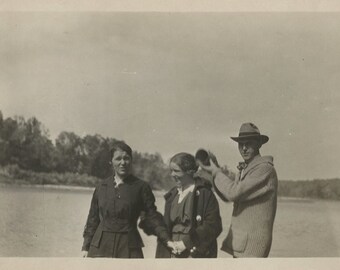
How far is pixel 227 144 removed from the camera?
2891 mm

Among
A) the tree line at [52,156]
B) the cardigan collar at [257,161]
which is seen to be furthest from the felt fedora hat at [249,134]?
the tree line at [52,156]

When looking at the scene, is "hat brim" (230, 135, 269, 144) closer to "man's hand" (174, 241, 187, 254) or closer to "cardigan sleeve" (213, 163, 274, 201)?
"cardigan sleeve" (213, 163, 274, 201)

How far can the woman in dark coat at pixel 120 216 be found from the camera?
271 centimetres

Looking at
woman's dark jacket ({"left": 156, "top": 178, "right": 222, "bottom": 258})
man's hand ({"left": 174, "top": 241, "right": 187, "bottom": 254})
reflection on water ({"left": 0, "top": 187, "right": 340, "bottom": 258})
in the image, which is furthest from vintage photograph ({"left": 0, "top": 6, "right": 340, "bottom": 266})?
man's hand ({"left": 174, "top": 241, "right": 187, "bottom": 254})

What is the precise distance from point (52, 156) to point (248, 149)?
1.10 metres

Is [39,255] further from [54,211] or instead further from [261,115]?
[261,115]

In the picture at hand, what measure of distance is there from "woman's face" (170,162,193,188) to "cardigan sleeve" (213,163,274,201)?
0.15m

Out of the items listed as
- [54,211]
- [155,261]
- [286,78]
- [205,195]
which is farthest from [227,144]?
[54,211]

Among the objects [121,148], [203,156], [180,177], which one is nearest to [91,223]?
[121,148]

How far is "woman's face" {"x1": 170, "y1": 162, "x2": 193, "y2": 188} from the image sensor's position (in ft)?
9.02

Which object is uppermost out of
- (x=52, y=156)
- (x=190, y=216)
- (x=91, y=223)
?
(x=52, y=156)

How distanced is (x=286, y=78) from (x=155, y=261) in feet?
4.20

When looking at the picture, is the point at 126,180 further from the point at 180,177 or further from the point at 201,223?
the point at 201,223

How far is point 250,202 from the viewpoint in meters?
2.76
